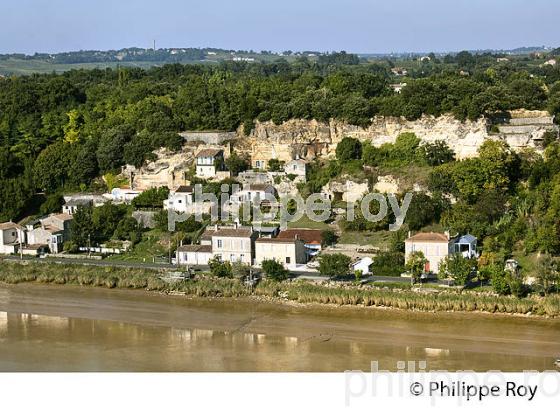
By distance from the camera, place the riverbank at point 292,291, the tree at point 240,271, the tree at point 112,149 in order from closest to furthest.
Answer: the riverbank at point 292,291
the tree at point 240,271
the tree at point 112,149

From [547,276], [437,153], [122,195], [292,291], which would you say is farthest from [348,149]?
[547,276]

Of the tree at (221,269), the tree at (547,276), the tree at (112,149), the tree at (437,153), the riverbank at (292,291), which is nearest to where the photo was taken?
the riverbank at (292,291)

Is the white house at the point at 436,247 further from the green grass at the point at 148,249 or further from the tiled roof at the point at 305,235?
the green grass at the point at 148,249

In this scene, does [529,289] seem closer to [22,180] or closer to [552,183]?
[552,183]

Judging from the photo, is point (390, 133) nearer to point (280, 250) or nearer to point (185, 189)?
point (185, 189)

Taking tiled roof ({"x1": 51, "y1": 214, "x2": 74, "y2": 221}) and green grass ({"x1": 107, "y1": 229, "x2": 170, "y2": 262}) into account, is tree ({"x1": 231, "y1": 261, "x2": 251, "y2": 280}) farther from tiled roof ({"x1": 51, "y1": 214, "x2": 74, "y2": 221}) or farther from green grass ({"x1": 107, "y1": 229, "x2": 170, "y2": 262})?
tiled roof ({"x1": 51, "y1": 214, "x2": 74, "y2": 221})

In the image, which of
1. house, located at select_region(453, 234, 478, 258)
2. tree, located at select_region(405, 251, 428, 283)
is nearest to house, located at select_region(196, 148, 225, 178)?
tree, located at select_region(405, 251, 428, 283)

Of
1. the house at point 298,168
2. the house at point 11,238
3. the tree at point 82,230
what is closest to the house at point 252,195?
the house at point 298,168
